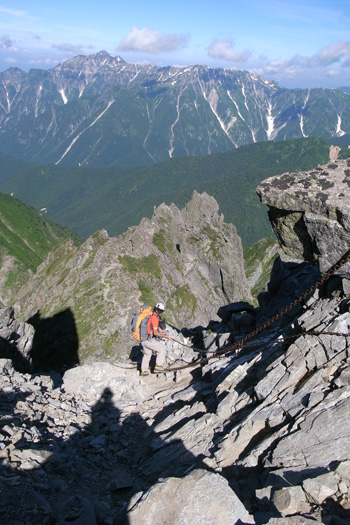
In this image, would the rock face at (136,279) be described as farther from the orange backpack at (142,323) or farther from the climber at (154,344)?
the orange backpack at (142,323)

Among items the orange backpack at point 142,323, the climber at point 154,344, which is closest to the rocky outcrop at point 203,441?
the climber at point 154,344

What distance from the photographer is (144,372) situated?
26297 mm

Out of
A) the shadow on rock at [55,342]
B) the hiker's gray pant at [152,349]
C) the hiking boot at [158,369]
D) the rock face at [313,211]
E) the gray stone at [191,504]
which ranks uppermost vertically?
the rock face at [313,211]

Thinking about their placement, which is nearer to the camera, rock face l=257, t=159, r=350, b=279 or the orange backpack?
rock face l=257, t=159, r=350, b=279

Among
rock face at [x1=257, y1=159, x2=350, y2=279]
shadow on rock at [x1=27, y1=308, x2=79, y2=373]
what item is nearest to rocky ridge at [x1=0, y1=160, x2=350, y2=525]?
rock face at [x1=257, y1=159, x2=350, y2=279]

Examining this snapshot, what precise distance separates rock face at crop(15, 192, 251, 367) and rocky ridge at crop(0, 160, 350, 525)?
2451cm

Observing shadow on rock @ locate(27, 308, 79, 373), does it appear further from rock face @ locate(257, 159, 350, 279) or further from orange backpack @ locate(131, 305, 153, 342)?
rock face @ locate(257, 159, 350, 279)

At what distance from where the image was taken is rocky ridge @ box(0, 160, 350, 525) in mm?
11016

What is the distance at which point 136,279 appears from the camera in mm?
58594

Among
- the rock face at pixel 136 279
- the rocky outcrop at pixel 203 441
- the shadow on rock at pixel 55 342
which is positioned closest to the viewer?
the rocky outcrop at pixel 203 441

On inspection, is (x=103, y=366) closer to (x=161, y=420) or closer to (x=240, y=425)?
(x=161, y=420)

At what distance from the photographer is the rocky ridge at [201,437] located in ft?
36.1

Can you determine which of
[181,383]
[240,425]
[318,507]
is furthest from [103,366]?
[318,507]

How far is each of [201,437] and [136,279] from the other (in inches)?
1673
